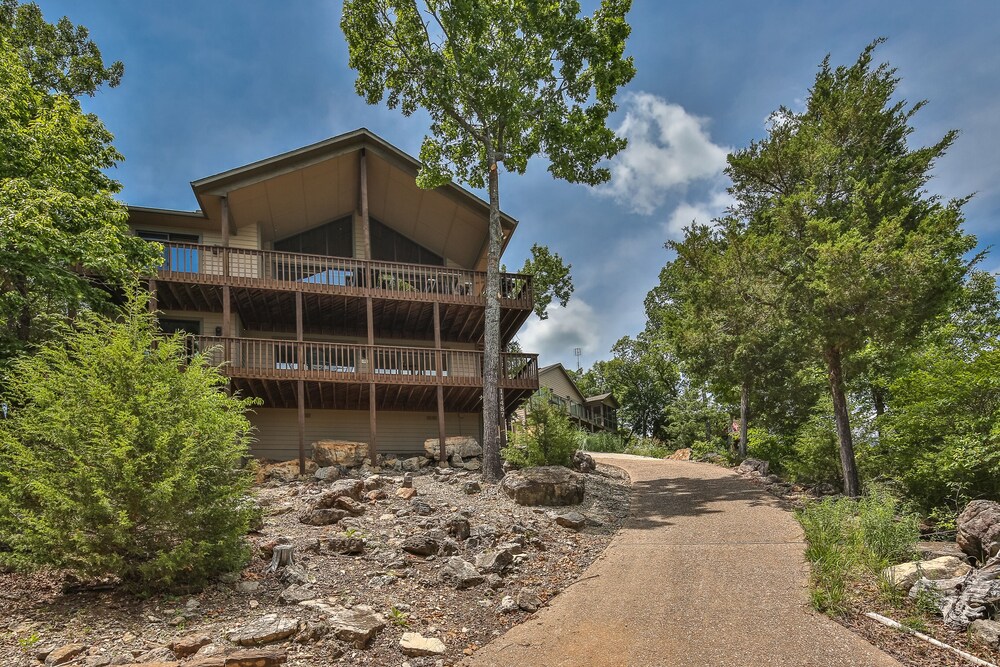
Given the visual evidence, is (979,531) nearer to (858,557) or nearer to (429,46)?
(858,557)

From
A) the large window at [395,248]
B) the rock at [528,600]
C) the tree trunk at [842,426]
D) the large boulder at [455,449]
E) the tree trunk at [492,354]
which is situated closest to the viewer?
the rock at [528,600]

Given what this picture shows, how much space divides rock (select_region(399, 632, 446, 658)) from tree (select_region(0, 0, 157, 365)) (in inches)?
247

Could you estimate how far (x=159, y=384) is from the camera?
7.00 m

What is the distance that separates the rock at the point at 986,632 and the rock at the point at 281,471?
47.2 feet

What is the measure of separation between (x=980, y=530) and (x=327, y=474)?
13.5 metres

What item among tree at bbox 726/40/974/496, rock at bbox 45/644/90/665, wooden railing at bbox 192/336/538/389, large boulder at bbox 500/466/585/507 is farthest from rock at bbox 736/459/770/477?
rock at bbox 45/644/90/665

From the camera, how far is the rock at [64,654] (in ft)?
17.1

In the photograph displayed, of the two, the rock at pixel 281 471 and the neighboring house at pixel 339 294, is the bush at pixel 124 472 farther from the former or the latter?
A: the neighboring house at pixel 339 294

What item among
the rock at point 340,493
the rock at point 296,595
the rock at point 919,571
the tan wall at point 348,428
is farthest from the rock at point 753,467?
the rock at point 296,595

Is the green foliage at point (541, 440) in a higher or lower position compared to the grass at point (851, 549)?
higher

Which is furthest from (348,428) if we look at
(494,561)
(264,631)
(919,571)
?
(919,571)

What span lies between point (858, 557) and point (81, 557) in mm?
9705

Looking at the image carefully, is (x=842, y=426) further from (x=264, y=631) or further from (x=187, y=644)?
(x=187, y=644)

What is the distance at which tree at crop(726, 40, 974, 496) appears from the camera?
12.2 metres
